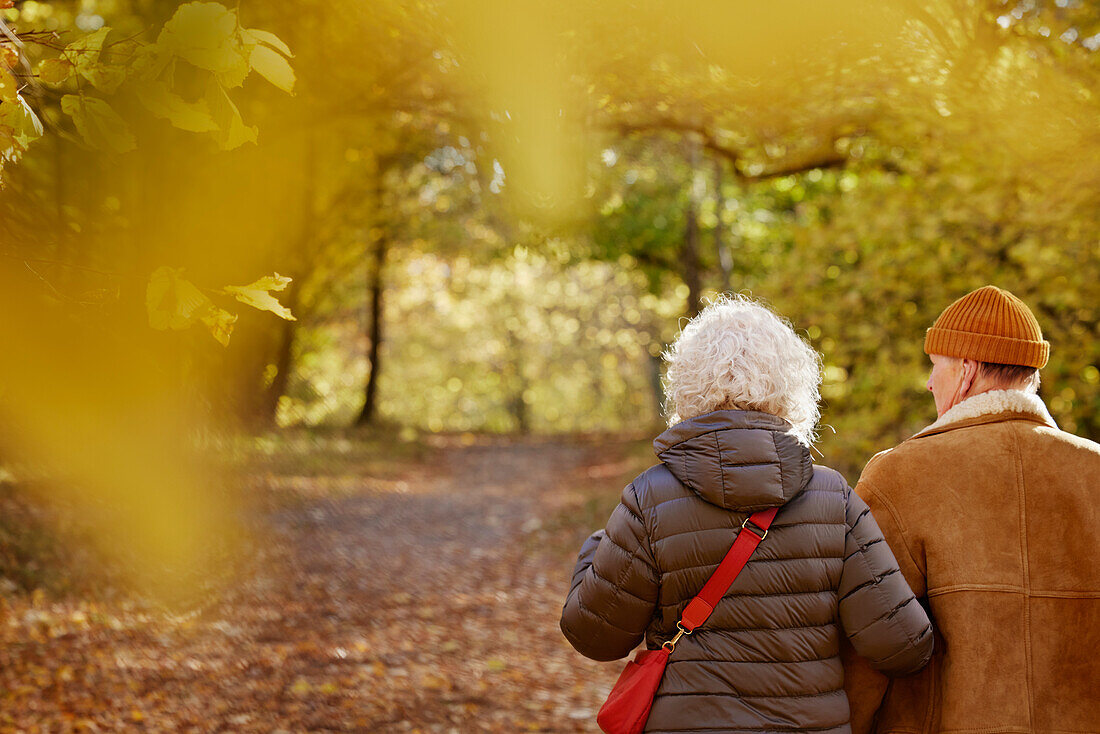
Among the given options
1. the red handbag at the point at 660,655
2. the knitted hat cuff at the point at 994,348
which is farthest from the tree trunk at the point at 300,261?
the red handbag at the point at 660,655

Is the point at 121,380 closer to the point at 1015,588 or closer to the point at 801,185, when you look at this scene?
the point at 1015,588

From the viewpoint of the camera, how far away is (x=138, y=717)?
4.45m

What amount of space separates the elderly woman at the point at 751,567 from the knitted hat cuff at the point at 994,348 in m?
0.51

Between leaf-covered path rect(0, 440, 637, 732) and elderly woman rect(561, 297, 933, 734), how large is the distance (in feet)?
10.0

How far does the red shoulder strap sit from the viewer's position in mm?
1965

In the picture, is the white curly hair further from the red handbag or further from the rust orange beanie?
the rust orange beanie

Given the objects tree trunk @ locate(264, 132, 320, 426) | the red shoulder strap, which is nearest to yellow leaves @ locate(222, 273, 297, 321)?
the red shoulder strap

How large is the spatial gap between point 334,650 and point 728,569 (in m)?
4.52

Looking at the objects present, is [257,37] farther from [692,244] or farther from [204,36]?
[692,244]

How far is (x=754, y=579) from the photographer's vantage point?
1.98 meters

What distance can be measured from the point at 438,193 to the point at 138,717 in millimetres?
13019

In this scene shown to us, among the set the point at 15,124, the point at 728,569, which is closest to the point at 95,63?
the point at 15,124

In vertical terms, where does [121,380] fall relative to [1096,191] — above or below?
below

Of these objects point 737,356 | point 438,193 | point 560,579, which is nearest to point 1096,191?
point 737,356
